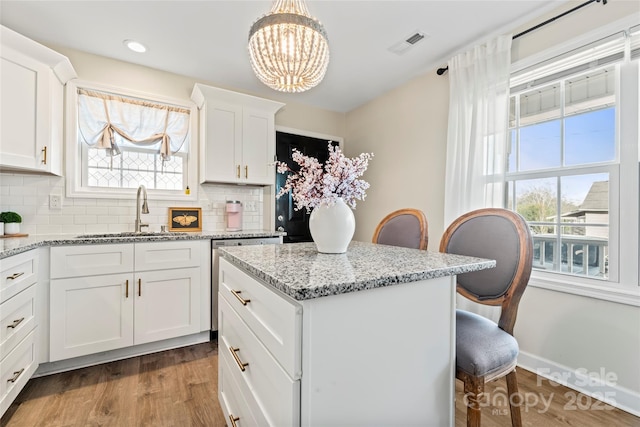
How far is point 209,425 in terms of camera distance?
1518mm

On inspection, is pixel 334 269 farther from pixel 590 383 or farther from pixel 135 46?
pixel 135 46

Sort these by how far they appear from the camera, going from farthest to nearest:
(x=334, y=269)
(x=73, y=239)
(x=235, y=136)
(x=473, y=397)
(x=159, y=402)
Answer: (x=235, y=136)
(x=73, y=239)
(x=159, y=402)
(x=473, y=397)
(x=334, y=269)

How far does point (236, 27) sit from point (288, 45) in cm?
122

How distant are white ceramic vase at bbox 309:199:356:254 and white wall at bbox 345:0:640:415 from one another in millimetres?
1655

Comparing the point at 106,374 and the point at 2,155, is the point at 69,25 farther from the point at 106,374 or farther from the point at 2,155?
the point at 106,374

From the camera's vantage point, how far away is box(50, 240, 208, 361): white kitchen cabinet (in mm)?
2000

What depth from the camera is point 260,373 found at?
3.15ft

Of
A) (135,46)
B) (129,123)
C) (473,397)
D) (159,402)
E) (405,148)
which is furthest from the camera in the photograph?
(405,148)

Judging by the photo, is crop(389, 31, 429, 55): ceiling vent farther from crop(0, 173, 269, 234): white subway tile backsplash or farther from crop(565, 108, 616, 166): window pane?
crop(0, 173, 269, 234): white subway tile backsplash

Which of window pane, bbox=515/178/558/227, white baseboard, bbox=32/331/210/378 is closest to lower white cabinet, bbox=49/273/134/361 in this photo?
white baseboard, bbox=32/331/210/378

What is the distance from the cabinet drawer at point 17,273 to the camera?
4.89 feet

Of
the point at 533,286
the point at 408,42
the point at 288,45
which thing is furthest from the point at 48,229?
the point at 533,286

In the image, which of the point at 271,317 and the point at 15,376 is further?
the point at 15,376

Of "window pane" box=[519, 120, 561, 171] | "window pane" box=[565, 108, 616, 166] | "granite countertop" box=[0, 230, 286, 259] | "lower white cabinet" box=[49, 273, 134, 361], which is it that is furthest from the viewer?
"window pane" box=[519, 120, 561, 171]
